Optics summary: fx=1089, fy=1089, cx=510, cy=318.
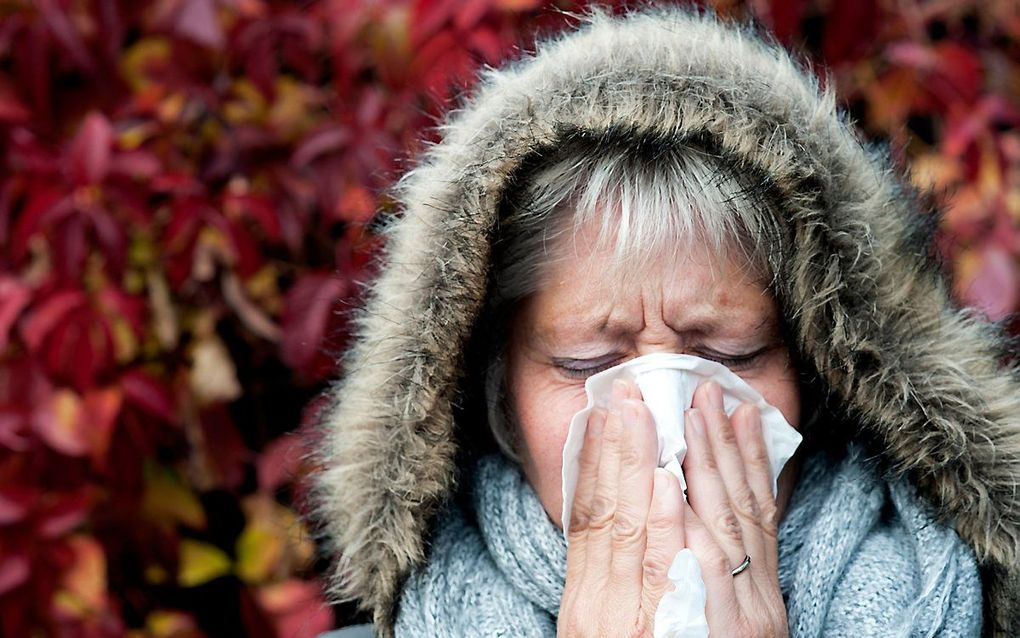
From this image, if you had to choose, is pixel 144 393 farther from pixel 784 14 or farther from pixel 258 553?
pixel 784 14

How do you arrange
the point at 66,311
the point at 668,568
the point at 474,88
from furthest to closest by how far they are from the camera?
the point at 66,311
the point at 474,88
the point at 668,568

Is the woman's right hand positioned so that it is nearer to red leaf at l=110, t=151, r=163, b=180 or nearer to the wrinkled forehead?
the wrinkled forehead

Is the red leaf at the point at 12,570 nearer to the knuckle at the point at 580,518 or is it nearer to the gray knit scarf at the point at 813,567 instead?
the gray knit scarf at the point at 813,567

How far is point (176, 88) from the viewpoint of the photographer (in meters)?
2.86

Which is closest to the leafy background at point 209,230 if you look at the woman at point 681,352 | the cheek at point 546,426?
the woman at point 681,352

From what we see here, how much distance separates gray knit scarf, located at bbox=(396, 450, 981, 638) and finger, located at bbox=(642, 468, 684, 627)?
25cm

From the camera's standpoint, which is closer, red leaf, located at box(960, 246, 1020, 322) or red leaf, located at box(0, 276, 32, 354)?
red leaf, located at box(0, 276, 32, 354)

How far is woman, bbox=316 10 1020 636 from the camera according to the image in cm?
191

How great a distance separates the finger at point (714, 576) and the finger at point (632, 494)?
8 centimetres

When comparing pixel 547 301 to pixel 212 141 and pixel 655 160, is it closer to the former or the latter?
pixel 655 160

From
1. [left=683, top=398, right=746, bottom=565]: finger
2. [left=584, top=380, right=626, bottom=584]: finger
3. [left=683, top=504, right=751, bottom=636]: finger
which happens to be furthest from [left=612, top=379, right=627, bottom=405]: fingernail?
[left=683, top=504, right=751, bottom=636]: finger

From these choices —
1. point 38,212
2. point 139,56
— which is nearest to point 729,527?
point 38,212

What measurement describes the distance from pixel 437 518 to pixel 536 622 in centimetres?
28

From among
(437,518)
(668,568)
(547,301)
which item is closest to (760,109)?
(547,301)
